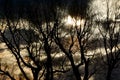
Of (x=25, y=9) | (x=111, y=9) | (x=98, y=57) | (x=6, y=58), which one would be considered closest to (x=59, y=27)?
(x=25, y=9)

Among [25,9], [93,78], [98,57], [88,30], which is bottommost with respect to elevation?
[93,78]

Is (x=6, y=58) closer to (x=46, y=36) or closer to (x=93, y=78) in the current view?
(x=93, y=78)

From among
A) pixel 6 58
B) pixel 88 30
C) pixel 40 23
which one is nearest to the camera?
pixel 40 23

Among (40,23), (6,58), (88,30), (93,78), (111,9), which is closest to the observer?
(40,23)

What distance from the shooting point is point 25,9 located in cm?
3116

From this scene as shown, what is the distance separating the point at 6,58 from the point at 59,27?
14.8 meters

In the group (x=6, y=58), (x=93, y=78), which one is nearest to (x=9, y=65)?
(x=6, y=58)

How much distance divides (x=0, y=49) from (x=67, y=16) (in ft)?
54.6

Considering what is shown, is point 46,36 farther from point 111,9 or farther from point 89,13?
point 111,9

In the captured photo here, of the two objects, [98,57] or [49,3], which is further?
[98,57]

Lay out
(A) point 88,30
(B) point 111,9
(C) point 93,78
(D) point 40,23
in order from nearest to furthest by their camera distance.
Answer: (D) point 40,23 → (A) point 88,30 → (B) point 111,9 → (C) point 93,78

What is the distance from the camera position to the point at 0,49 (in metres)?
44.7

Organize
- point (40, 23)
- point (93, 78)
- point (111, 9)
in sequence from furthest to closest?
point (93, 78), point (111, 9), point (40, 23)

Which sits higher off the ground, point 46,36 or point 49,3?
point 49,3
